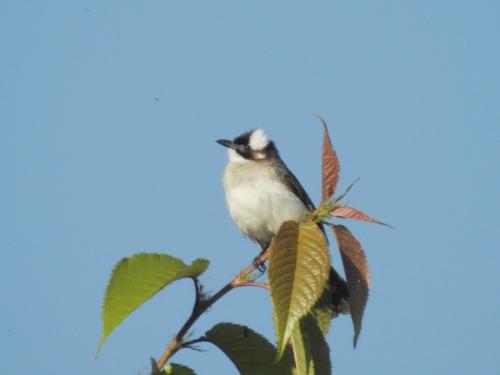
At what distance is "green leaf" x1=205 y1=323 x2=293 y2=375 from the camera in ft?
10.00

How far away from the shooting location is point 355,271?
2.96 m

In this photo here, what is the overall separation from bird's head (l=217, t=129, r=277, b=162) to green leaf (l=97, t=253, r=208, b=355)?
18.8 feet

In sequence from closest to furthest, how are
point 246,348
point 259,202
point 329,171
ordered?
point 246,348 < point 329,171 < point 259,202

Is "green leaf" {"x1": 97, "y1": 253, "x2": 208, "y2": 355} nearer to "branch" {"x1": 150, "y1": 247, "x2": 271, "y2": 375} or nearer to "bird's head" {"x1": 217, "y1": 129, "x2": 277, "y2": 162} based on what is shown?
"branch" {"x1": 150, "y1": 247, "x2": 271, "y2": 375}

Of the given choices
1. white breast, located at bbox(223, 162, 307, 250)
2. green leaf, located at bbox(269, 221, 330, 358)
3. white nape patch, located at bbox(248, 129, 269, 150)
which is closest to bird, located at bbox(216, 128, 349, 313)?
white breast, located at bbox(223, 162, 307, 250)

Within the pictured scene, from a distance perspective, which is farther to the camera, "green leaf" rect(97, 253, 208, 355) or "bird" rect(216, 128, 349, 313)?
"bird" rect(216, 128, 349, 313)

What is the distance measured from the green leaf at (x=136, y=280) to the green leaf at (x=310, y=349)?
1.74 feet

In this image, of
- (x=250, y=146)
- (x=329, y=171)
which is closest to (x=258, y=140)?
(x=250, y=146)

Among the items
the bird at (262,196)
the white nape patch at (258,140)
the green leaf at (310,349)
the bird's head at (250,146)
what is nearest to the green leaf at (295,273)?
the green leaf at (310,349)

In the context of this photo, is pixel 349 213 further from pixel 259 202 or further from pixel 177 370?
pixel 259 202

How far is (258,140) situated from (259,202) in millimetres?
1390

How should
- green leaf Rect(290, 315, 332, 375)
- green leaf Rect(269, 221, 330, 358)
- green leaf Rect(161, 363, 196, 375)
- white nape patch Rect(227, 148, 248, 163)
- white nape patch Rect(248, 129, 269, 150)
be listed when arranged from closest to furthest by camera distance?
green leaf Rect(269, 221, 330, 358)
green leaf Rect(161, 363, 196, 375)
green leaf Rect(290, 315, 332, 375)
white nape patch Rect(227, 148, 248, 163)
white nape patch Rect(248, 129, 269, 150)

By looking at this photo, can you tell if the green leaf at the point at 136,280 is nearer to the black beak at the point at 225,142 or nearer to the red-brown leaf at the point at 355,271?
the red-brown leaf at the point at 355,271

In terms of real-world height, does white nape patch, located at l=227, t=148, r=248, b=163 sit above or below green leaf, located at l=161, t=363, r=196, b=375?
above
